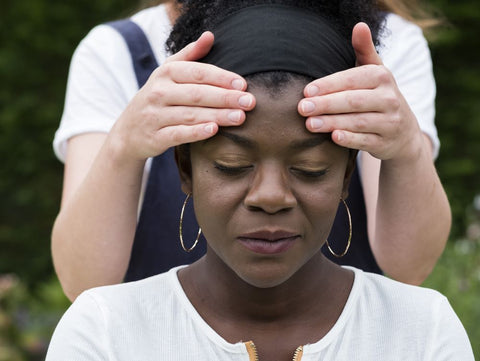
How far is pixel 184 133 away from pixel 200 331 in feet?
1.66

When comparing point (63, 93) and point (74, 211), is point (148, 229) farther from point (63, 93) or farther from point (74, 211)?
point (63, 93)

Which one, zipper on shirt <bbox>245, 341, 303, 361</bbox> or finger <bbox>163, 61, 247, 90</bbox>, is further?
zipper on shirt <bbox>245, 341, 303, 361</bbox>

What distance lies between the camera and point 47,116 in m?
6.89

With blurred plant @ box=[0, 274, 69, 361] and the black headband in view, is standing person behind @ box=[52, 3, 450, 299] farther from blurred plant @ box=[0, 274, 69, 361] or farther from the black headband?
blurred plant @ box=[0, 274, 69, 361]

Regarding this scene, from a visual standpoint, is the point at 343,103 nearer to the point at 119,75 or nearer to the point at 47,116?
the point at 119,75

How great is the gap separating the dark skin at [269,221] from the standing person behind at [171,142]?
0.21 ft

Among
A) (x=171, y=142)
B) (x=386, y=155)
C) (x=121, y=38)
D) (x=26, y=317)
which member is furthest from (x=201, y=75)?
(x=26, y=317)

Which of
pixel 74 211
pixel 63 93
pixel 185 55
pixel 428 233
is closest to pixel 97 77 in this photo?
pixel 74 211

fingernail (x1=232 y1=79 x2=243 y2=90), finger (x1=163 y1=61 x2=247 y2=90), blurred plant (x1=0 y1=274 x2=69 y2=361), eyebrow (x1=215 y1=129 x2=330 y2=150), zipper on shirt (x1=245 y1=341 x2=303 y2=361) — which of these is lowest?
blurred plant (x1=0 y1=274 x2=69 y2=361)

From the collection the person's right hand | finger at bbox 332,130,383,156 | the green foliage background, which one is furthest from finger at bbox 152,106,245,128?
the green foliage background

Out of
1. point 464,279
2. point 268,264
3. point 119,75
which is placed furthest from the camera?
point 464,279

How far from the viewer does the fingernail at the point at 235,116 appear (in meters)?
1.98

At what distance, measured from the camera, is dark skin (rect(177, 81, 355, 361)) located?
79.6 inches

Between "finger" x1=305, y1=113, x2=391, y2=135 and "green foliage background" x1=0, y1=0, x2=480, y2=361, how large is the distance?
4732 millimetres
